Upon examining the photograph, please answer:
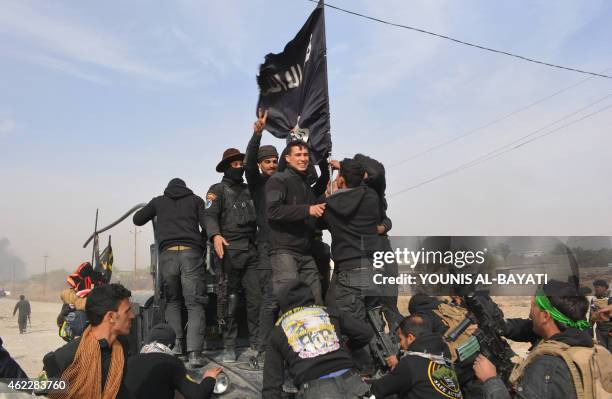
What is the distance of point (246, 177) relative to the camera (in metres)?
6.00

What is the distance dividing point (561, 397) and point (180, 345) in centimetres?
376

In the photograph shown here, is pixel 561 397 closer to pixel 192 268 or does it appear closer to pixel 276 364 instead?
pixel 276 364

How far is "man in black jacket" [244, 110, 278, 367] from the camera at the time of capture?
558 cm

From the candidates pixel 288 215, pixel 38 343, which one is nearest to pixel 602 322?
pixel 288 215

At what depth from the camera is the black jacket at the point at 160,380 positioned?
3779 mm

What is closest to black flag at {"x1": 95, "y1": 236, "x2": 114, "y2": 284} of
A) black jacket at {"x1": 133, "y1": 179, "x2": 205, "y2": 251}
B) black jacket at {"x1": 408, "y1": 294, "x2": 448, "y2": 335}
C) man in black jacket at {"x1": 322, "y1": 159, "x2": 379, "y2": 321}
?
black jacket at {"x1": 133, "y1": 179, "x2": 205, "y2": 251}

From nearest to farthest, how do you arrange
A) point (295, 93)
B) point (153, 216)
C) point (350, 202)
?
point (350, 202)
point (153, 216)
point (295, 93)

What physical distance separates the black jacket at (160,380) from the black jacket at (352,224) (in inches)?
75.2

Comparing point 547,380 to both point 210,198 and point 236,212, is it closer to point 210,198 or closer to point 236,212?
point 236,212

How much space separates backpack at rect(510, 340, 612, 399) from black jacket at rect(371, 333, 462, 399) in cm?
71

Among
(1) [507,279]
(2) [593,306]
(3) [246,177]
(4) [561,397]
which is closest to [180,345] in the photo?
(3) [246,177]

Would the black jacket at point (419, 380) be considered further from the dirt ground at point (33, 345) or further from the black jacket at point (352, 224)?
the dirt ground at point (33, 345)

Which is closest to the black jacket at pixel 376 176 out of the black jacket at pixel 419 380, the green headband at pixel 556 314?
the black jacket at pixel 419 380

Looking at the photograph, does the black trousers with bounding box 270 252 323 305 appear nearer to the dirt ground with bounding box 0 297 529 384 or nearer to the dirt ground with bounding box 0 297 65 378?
the dirt ground with bounding box 0 297 65 378
